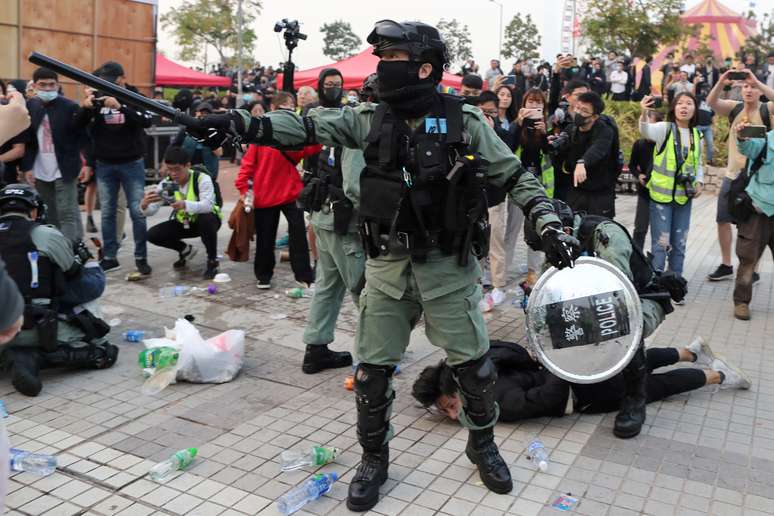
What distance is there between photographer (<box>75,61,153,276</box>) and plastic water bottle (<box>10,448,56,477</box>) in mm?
4112

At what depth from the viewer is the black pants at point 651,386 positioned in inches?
181

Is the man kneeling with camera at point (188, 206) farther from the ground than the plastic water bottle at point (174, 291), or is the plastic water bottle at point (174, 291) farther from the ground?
the man kneeling with camera at point (188, 206)

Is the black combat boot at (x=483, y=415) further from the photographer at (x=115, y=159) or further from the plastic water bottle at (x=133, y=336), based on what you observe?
the photographer at (x=115, y=159)

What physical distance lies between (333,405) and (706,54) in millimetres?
28668

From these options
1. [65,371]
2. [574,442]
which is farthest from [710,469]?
[65,371]

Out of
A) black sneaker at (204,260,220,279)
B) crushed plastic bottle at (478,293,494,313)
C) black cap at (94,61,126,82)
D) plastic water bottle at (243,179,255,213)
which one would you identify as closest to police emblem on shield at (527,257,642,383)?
crushed plastic bottle at (478,293,494,313)

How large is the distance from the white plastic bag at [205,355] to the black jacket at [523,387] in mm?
1763

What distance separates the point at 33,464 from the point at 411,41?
2775 mm

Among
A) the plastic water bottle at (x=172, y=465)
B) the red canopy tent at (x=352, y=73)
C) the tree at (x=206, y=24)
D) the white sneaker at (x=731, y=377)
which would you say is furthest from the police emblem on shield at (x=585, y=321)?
the tree at (x=206, y=24)

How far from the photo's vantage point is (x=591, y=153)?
7129mm

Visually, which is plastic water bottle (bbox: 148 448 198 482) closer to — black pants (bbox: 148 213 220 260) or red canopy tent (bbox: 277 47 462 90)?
black pants (bbox: 148 213 220 260)

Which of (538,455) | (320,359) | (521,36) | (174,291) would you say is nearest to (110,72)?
(174,291)

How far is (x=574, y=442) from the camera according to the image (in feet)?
14.1

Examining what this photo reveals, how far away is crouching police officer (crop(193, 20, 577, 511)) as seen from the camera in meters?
3.44
